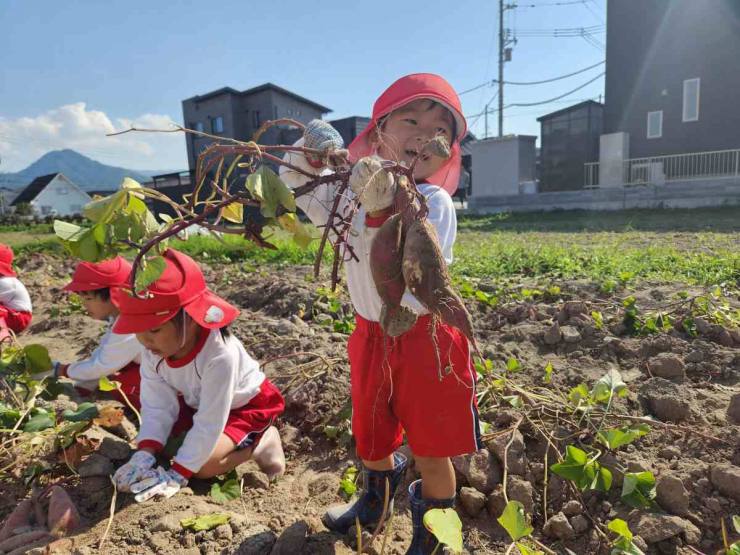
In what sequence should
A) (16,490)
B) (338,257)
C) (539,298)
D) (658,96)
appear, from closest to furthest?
(338,257) → (16,490) → (539,298) → (658,96)

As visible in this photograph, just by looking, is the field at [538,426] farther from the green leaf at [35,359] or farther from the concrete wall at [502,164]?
the concrete wall at [502,164]

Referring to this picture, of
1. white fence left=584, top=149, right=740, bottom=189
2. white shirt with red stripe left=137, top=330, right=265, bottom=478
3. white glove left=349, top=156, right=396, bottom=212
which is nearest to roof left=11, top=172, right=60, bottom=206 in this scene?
white fence left=584, top=149, right=740, bottom=189

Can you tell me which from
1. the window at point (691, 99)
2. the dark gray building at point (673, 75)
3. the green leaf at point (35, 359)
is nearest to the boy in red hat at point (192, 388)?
the green leaf at point (35, 359)

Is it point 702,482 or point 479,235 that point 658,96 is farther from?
point 702,482

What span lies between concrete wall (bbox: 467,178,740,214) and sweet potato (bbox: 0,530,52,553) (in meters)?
13.7

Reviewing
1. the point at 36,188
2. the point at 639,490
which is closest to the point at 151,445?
the point at 639,490

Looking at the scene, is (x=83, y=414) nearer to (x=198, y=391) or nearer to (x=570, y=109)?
(x=198, y=391)

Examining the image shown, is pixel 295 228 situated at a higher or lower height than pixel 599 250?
higher

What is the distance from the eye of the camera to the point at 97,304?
2.81 meters

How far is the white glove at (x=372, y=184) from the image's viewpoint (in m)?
1.03

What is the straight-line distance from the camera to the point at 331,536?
175cm

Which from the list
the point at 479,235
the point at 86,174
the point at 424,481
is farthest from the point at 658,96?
the point at 86,174

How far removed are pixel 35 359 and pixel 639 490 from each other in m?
3.03

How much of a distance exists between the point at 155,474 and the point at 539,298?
9.60 feet
